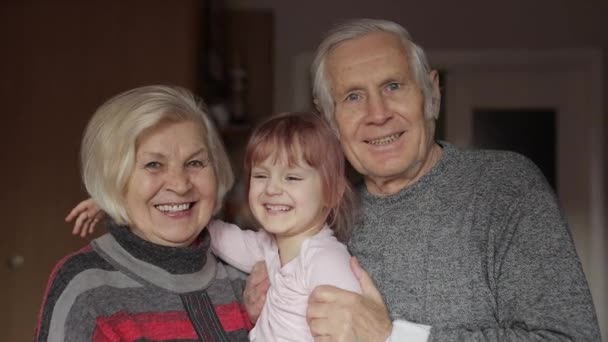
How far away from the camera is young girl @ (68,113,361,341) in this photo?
140cm

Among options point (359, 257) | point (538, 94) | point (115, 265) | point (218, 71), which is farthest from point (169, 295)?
point (538, 94)

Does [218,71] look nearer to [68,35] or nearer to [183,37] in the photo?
[183,37]

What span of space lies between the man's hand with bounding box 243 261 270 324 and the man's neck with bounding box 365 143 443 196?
0.37 metres

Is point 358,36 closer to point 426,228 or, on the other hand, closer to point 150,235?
point 426,228

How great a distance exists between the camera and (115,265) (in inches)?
53.5

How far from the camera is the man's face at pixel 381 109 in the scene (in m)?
1.48

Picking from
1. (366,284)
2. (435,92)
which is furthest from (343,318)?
(435,92)

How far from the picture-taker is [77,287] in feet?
4.20

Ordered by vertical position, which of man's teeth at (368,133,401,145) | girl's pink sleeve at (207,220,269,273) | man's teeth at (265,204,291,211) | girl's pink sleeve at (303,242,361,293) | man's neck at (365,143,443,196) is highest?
man's teeth at (368,133,401,145)

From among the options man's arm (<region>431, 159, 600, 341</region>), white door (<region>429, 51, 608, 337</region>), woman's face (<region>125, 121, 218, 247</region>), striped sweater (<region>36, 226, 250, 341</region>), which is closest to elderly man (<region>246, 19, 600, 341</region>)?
man's arm (<region>431, 159, 600, 341</region>)

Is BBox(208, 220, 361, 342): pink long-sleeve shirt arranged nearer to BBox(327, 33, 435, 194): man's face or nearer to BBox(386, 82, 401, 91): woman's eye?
BBox(327, 33, 435, 194): man's face

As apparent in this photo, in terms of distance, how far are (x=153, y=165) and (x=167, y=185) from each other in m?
0.06

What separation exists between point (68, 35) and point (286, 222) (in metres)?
1.76

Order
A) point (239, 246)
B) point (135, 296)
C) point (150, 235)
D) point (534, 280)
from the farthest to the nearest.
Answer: point (239, 246), point (150, 235), point (135, 296), point (534, 280)
